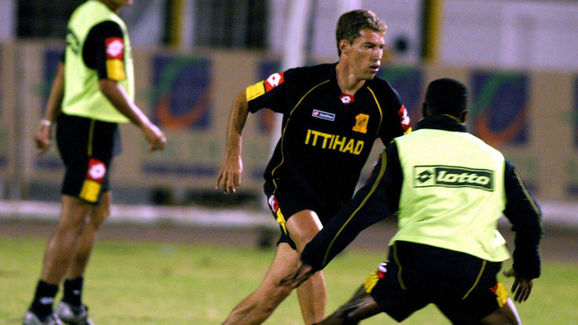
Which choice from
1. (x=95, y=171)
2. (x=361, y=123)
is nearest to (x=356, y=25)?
(x=361, y=123)

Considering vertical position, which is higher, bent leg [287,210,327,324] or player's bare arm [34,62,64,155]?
player's bare arm [34,62,64,155]

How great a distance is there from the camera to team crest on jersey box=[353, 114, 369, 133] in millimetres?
5598

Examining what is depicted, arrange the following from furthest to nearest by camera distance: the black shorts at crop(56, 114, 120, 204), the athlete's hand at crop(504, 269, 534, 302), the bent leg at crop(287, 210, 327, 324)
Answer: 1. the black shorts at crop(56, 114, 120, 204)
2. the bent leg at crop(287, 210, 327, 324)
3. the athlete's hand at crop(504, 269, 534, 302)

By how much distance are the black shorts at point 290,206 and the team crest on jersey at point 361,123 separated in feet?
1.41

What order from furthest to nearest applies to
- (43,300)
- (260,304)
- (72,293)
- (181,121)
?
(181,121) < (72,293) < (43,300) < (260,304)

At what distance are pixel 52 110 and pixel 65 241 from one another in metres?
1.07

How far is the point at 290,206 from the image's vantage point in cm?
556

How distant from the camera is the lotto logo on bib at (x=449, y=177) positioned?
4.59 m

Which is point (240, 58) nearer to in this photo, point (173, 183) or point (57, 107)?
point (173, 183)

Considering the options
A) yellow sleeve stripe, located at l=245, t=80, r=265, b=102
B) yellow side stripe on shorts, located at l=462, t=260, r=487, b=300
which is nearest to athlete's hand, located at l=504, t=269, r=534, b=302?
yellow side stripe on shorts, located at l=462, t=260, r=487, b=300

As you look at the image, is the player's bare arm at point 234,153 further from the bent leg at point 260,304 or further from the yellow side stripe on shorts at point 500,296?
the yellow side stripe on shorts at point 500,296

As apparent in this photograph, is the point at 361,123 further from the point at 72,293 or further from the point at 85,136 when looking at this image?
the point at 72,293

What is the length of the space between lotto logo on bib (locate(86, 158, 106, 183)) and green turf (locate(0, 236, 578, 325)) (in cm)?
111

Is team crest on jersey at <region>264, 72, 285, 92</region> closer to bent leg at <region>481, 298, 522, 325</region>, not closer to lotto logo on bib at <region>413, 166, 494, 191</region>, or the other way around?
lotto logo on bib at <region>413, 166, 494, 191</region>
